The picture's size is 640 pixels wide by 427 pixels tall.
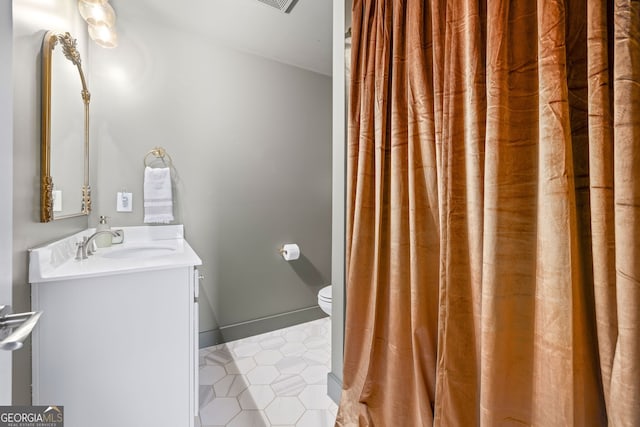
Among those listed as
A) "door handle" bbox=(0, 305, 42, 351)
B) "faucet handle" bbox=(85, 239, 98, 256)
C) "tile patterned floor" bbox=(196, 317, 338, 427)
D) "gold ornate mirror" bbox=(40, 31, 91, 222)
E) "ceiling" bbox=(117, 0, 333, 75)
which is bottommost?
"tile patterned floor" bbox=(196, 317, 338, 427)

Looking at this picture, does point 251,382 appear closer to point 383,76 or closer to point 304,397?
point 304,397

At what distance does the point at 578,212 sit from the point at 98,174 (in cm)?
242

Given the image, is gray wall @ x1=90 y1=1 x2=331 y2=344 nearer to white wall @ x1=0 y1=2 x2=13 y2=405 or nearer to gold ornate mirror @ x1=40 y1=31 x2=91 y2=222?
gold ornate mirror @ x1=40 y1=31 x2=91 y2=222

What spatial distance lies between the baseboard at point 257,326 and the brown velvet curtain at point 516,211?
1.50m

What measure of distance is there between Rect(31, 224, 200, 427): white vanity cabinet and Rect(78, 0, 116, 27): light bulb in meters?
1.41

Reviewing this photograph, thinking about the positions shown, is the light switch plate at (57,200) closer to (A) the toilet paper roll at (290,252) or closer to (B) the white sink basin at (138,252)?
(B) the white sink basin at (138,252)

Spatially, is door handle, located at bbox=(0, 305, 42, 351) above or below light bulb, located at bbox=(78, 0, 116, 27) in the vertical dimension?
below

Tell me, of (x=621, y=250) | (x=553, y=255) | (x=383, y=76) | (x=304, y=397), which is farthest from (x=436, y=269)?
(x=304, y=397)

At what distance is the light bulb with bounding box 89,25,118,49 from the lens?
166cm

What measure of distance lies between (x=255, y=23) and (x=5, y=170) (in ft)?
5.62

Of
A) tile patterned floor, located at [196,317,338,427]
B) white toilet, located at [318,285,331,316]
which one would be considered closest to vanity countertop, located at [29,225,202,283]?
tile patterned floor, located at [196,317,338,427]

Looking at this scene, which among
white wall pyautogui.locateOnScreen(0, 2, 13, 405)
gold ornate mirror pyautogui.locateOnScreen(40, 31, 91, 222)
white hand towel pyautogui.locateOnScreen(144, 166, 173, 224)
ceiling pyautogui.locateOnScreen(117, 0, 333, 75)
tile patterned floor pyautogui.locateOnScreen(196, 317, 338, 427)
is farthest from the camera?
white hand towel pyautogui.locateOnScreen(144, 166, 173, 224)

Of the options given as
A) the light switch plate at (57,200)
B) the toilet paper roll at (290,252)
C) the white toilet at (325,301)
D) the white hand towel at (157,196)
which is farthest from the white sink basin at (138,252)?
the white toilet at (325,301)

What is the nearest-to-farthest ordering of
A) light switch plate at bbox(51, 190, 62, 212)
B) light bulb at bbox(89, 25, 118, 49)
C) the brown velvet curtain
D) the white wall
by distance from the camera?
the brown velvet curtain < the white wall < light switch plate at bbox(51, 190, 62, 212) < light bulb at bbox(89, 25, 118, 49)
